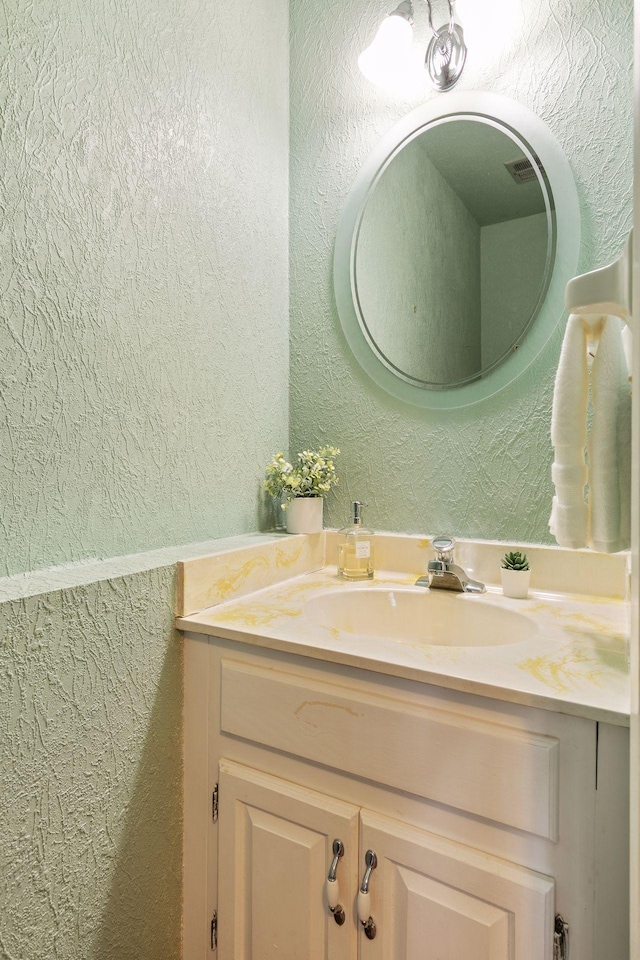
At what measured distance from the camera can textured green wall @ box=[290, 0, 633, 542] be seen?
1.02 meters

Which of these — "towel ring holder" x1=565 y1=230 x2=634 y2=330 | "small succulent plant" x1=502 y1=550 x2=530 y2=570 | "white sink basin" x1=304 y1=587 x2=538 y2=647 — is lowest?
"white sink basin" x1=304 y1=587 x2=538 y2=647

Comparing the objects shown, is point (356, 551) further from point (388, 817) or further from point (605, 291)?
point (605, 291)

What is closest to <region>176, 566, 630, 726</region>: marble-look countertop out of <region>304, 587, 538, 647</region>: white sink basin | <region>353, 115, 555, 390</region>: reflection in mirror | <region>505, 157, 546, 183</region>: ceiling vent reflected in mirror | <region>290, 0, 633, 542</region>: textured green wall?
<region>304, 587, 538, 647</region>: white sink basin

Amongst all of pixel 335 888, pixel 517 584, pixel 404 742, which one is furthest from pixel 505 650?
pixel 335 888

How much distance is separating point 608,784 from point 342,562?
671mm

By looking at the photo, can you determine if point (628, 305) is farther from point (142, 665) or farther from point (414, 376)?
point (142, 665)

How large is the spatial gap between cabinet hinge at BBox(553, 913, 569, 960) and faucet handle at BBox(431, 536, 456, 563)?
576mm

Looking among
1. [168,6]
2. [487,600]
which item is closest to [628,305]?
[487,600]

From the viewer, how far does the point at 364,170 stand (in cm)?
127

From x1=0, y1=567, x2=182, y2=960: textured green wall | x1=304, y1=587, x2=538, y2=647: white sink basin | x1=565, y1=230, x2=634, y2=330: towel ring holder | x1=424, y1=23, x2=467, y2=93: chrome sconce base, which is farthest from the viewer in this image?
x1=424, y1=23, x2=467, y2=93: chrome sconce base

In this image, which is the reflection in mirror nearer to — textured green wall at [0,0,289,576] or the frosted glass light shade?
the frosted glass light shade

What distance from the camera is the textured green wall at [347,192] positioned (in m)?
1.02

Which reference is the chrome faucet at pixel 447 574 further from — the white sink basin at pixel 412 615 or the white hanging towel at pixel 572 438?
the white hanging towel at pixel 572 438

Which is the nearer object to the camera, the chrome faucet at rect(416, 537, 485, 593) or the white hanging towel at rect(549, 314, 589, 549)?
the white hanging towel at rect(549, 314, 589, 549)
